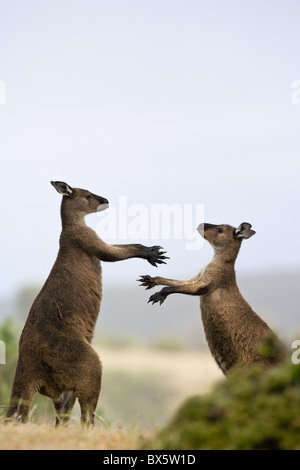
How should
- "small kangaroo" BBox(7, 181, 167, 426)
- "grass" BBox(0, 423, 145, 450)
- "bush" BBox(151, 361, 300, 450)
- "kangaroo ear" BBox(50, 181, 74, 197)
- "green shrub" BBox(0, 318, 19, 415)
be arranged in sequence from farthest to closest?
"green shrub" BBox(0, 318, 19, 415) → "kangaroo ear" BBox(50, 181, 74, 197) → "small kangaroo" BBox(7, 181, 167, 426) → "grass" BBox(0, 423, 145, 450) → "bush" BBox(151, 361, 300, 450)

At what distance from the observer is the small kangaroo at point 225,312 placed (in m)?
9.52

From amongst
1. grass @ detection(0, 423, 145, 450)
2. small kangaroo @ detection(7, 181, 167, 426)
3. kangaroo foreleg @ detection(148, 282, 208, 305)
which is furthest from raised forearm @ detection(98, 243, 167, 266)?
grass @ detection(0, 423, 145, 450)

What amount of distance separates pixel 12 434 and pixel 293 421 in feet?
9.14

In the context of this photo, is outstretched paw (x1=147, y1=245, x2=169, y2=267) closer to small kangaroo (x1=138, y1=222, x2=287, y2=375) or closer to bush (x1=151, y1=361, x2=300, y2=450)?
small kangaroo (x1=138, y1=222, x2=287, y2=375)

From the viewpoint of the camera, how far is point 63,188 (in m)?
10.2

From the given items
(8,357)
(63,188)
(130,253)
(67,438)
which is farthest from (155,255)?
(8,357)

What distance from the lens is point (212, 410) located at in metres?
6.11

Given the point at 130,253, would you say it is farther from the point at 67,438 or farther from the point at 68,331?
the point at 67,438

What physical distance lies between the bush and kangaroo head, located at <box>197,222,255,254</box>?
13.9 feet

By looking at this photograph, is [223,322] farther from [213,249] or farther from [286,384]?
[286,384]

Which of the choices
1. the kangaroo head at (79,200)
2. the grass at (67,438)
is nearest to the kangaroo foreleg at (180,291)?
the kangaroo head at (79,200)

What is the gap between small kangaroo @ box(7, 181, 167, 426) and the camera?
884 cm

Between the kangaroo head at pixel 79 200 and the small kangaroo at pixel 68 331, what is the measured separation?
321 mm
